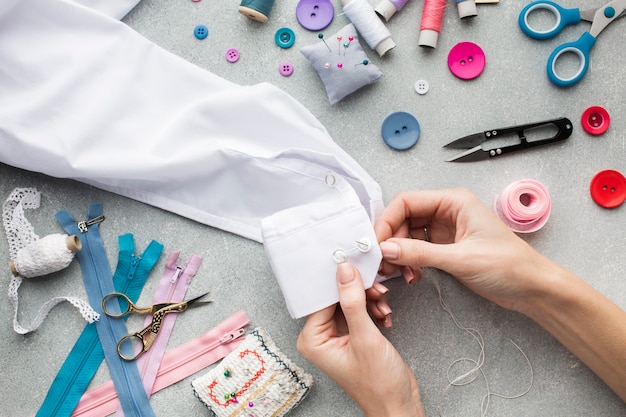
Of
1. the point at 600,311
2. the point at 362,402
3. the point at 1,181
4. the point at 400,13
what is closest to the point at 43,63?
the point at 1,181

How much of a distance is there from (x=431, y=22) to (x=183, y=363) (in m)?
1.07

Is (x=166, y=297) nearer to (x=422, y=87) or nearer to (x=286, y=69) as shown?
(x=286, y=69)

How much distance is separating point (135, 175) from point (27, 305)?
1.46 feet

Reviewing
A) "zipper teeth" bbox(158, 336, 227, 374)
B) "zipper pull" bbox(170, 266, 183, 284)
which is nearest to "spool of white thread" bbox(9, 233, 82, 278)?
"zipper pull" bbox(170, 266, 183, 284)

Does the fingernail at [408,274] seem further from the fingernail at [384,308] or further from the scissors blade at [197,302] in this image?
the scissors blade at [197,302]

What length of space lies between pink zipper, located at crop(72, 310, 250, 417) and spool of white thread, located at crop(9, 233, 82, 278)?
0.33 metres

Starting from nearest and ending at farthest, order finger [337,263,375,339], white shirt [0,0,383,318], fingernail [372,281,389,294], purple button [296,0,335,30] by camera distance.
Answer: finger [337,263,375,339]
fingernail [372,281,389,294]
white shirt [0,0,383,318]
purple button [296,0,335,30]

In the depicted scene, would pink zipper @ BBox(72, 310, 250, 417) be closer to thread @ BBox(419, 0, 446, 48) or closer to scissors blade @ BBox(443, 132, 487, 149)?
scissors blade @ BBox(443, 132, 487, 149)

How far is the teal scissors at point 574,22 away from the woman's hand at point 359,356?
77 centimetres

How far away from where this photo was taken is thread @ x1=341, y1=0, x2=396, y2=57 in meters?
1.47

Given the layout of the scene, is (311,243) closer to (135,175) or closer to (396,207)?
(396,207)

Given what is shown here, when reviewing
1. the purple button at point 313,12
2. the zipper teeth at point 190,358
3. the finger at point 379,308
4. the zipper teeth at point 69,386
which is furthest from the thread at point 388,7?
the zipper teeth at point 69,386

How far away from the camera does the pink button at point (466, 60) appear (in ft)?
4.94

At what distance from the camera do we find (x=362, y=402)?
1.30 meters
